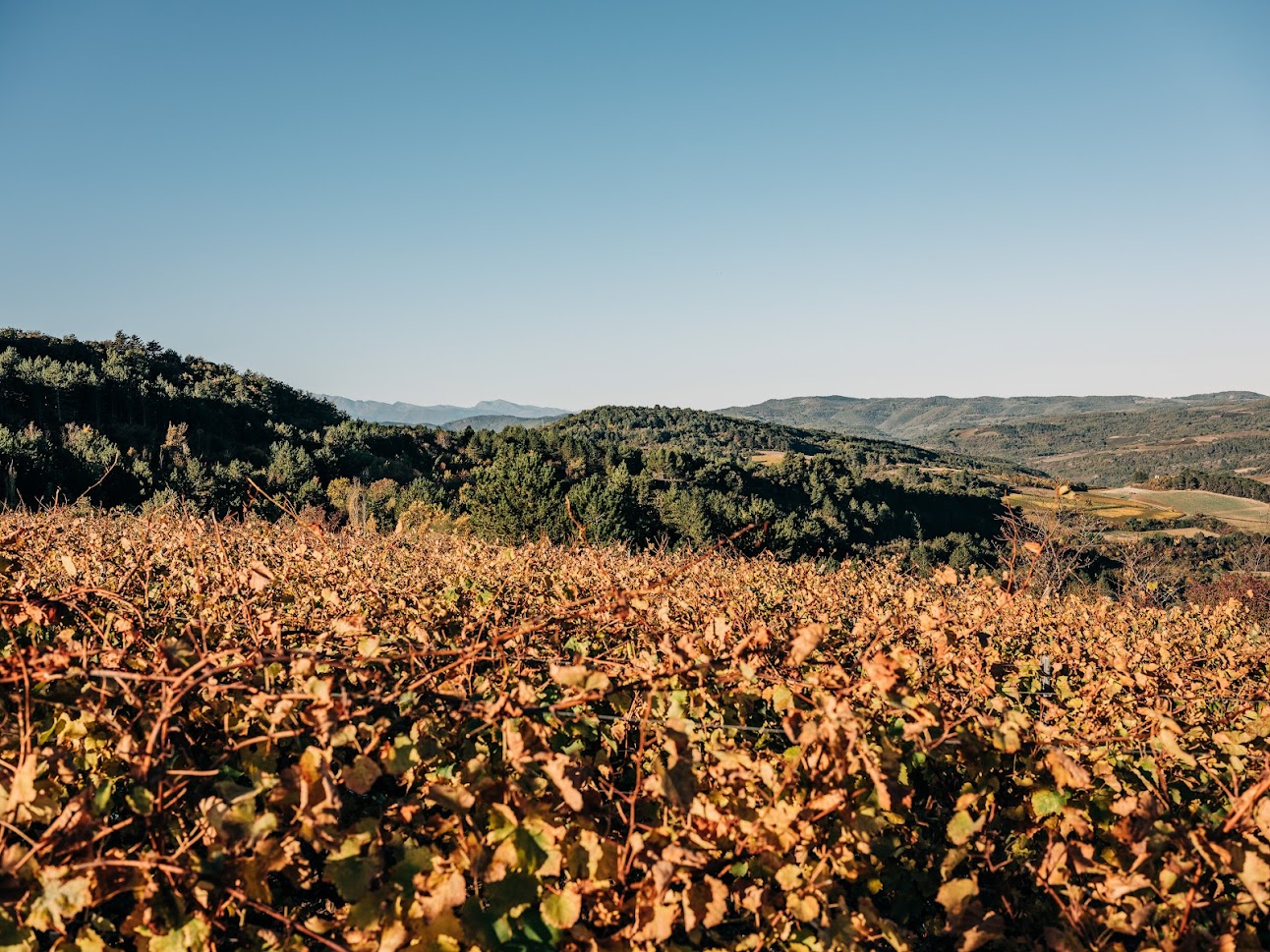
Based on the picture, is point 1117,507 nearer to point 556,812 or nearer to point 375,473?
point 375,473

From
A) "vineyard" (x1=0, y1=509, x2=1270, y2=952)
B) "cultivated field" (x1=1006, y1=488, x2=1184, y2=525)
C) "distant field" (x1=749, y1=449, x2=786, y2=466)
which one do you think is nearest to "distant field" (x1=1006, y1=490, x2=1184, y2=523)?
"cultivated field" (x1=1006, y1=488, x2=1184, y2=525)

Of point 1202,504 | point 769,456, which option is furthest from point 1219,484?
point 769,456

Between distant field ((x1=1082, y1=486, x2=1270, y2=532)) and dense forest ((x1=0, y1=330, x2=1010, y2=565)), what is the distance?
25.4 meters

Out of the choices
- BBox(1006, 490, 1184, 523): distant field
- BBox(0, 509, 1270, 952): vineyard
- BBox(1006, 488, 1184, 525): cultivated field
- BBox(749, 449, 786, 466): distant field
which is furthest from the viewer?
BBox(749, 449, 786, 466): distant field

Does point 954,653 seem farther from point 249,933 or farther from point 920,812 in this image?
point 249,933

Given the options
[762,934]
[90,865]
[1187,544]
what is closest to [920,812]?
[762,934]

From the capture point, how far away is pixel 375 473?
43.6 meters

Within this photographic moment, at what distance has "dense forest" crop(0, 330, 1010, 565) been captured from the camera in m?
29.1

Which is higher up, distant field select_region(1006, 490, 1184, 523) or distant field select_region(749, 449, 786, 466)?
distant field select_region(749, 449, 786, 466)

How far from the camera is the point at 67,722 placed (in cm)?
178

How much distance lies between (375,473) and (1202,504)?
327 ft

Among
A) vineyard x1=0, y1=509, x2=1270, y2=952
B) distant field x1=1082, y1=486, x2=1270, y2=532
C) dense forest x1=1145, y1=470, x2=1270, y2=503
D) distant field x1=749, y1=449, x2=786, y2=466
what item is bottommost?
distant field x1=1082, y1=486, x2=1270, y2=532

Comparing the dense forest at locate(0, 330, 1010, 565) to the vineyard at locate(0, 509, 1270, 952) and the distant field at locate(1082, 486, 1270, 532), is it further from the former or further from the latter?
the distant field at locate(1082, 486, 1270, 532)

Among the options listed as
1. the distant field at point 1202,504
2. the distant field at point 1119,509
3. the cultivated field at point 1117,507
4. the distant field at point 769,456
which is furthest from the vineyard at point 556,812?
the distant field at point 769,456
